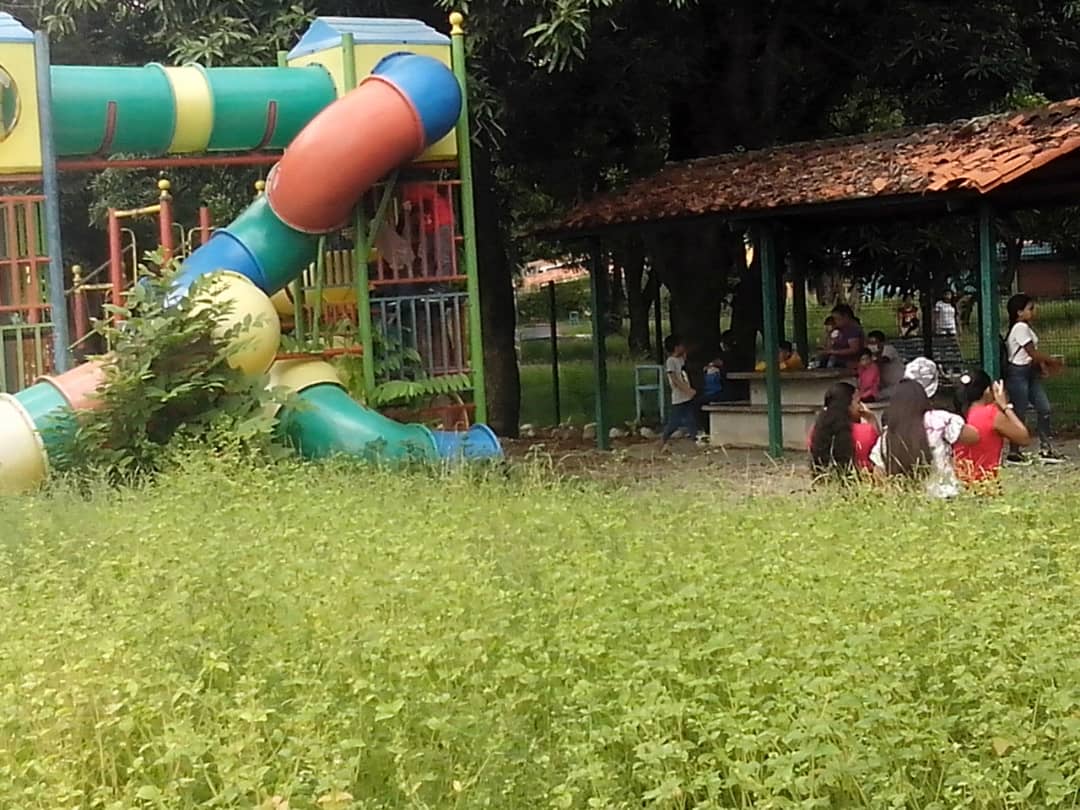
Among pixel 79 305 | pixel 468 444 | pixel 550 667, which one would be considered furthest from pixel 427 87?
pixel 550 667

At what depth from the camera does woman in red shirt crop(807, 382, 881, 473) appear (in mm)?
9211

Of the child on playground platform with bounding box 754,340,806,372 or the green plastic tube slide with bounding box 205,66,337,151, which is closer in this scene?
the green plastic tube slide with bounding box 205,66,337,151

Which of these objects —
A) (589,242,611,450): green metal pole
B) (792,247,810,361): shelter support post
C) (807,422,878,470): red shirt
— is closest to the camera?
(807,422,878,470): red shirt

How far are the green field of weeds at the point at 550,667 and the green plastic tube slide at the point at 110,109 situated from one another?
504cm

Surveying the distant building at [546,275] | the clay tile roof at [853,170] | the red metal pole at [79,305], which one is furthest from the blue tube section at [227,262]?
the distant building at [546,275]

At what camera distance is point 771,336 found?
46.2ft

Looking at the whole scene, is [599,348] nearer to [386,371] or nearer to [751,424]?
[751,424]

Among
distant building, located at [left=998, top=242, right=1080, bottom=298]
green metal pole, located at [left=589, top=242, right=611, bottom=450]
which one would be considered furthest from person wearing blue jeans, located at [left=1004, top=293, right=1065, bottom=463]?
distant building, located at [left=998, top=242, right=1080, bottom=298]

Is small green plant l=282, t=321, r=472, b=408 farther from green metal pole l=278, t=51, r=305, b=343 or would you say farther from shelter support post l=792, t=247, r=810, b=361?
shelter support post l=792, t=247, r=810, b=361

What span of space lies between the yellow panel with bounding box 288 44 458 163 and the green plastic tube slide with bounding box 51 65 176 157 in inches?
51.9

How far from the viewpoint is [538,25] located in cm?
1274

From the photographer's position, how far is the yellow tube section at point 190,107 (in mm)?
11289

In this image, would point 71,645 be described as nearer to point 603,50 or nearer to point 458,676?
point 458,676

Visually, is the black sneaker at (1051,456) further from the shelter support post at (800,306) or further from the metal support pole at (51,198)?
the metal support pole at (51,198)
